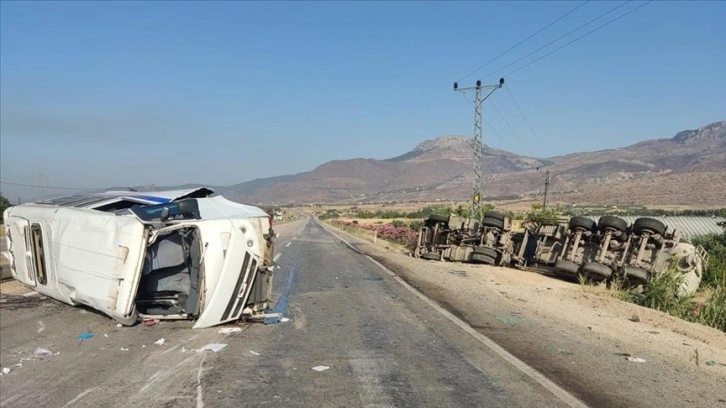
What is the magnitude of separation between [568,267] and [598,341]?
9134 mm

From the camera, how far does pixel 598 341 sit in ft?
26.8

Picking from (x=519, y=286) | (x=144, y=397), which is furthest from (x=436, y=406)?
(x=519, y=286)

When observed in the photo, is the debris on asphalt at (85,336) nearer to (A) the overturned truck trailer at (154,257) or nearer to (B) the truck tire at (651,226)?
(A) the overturned truck trailer at (154,257)

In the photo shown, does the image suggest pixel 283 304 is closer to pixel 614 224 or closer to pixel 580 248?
pixel 614 224

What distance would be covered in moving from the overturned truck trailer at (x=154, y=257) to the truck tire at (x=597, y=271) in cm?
1056

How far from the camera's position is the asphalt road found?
518cm

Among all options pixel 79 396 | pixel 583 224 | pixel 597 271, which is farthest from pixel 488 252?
pixel 79 396

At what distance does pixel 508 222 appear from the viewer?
835 inches

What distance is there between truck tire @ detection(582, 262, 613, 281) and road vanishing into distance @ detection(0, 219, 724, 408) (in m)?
7.65

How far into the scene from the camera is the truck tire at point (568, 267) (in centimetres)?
1678

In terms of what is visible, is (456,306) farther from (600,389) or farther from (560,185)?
(560,185)

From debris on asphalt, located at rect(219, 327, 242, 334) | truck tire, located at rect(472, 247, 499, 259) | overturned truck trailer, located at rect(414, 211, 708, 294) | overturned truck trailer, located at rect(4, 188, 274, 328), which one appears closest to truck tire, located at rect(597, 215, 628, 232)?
overturned truck trailer, located at rect(414, 211, 708, 294)

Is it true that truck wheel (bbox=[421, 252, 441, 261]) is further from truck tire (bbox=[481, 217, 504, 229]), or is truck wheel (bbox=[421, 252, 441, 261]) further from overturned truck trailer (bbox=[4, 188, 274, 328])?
overturned truck trailer (bbox=[4, 188, 274, 328])

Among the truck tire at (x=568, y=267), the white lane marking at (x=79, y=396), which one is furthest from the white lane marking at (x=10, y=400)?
the truck tire at (x=568, y=267)
